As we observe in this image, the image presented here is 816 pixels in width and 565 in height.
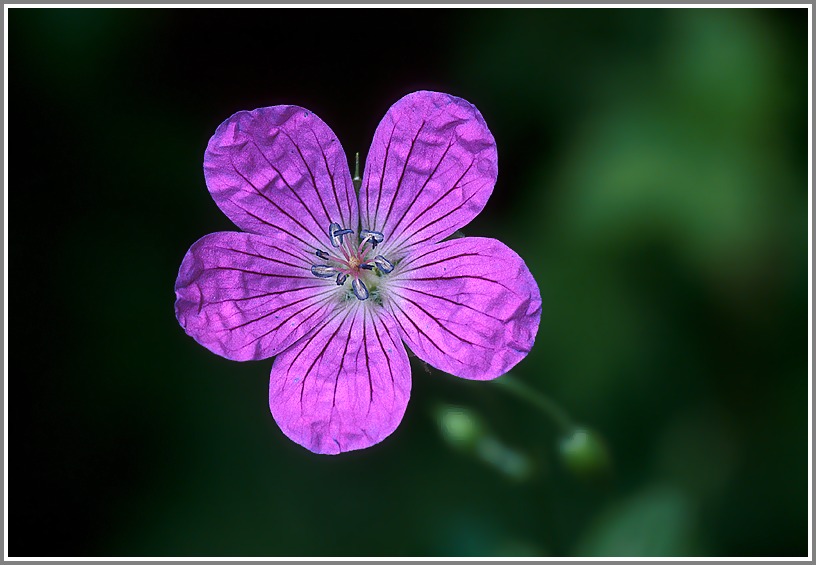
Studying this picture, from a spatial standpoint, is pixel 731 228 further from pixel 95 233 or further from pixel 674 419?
pixel 95 233

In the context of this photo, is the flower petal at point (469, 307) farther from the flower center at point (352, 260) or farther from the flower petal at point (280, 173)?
the flower petal at point (280, 173)

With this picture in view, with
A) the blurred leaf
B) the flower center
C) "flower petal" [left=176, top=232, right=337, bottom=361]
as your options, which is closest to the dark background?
the blurred leaf

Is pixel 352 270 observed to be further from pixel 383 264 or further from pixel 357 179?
pixel 357 179

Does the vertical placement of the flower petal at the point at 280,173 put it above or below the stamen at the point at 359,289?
above

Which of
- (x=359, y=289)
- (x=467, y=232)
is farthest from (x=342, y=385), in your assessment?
(x=467, y=232)

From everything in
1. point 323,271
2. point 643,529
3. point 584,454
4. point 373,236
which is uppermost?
point 373,236

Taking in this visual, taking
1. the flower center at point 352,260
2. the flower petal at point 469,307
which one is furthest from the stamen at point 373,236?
the flower petal at point 469,307
